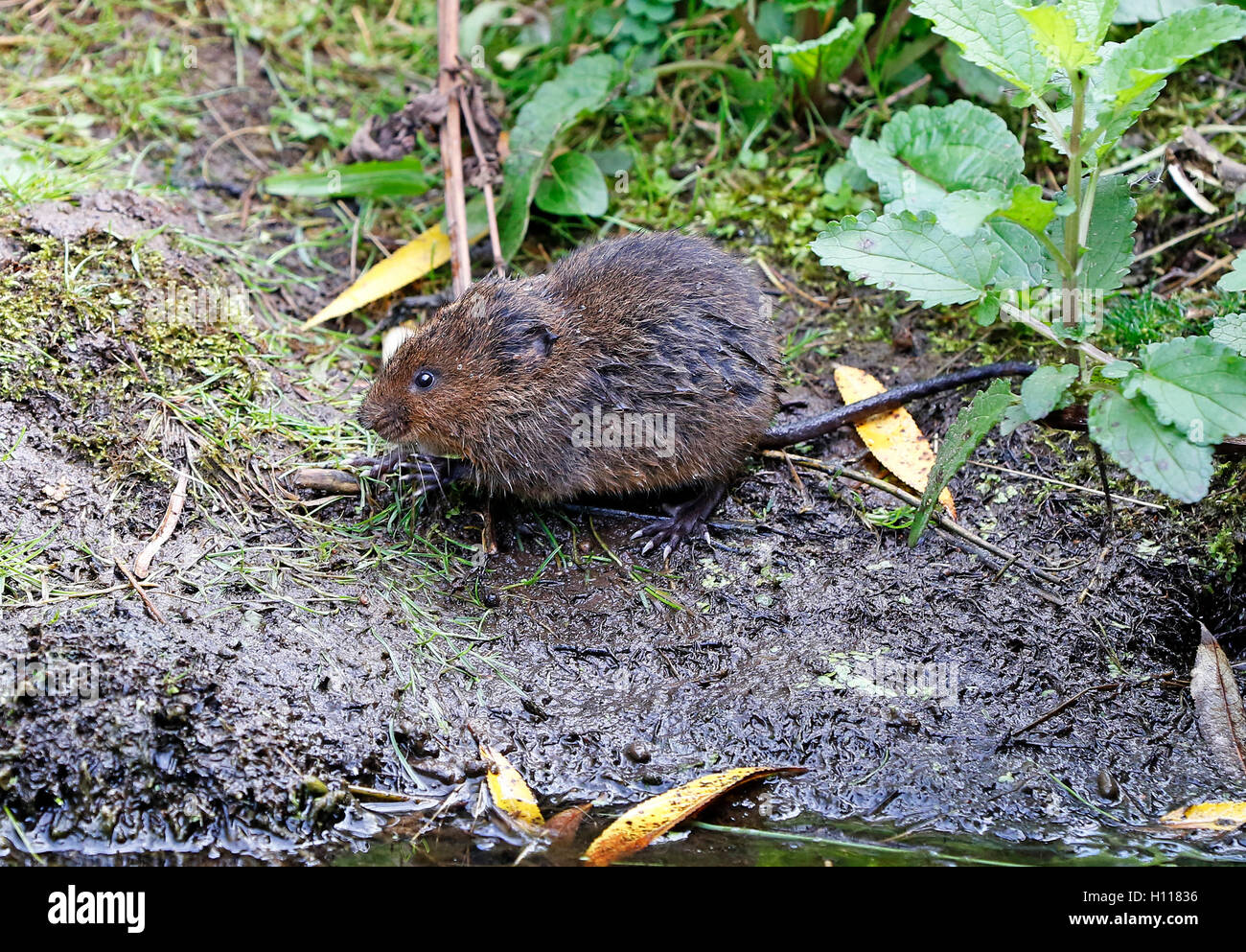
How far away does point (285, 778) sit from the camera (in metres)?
3.40

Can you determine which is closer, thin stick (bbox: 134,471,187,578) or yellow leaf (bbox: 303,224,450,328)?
thin stick (bbox: 134,471,187,578)

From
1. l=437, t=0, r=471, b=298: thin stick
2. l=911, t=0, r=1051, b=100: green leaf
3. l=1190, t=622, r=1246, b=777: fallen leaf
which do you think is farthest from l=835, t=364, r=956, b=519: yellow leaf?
l=437, t=0, r=471, b=298: thin stick

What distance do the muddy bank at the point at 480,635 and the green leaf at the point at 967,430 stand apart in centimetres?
Answer: 42

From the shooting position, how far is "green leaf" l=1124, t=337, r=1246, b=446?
335cm

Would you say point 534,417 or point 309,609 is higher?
point 534,417

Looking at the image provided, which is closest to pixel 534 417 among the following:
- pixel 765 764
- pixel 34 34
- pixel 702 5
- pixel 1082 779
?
pixel 765 764

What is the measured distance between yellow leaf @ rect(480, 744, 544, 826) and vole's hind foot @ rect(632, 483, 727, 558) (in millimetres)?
1164

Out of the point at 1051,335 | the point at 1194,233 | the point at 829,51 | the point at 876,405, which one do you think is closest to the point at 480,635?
the point at 876,405

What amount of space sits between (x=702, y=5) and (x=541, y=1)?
0.96m

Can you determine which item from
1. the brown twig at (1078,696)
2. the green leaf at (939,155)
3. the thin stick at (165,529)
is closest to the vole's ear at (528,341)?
the thin stick at (165,529)

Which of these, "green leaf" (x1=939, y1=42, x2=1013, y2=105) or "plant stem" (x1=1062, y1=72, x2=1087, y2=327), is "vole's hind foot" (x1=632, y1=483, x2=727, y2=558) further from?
"green leaf" (x1=939, y1=42, x2=1013, y2=105)

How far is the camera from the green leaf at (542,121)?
213 inches

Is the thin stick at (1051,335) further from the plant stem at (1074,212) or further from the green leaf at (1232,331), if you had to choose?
the green leaf at (1232,331)
